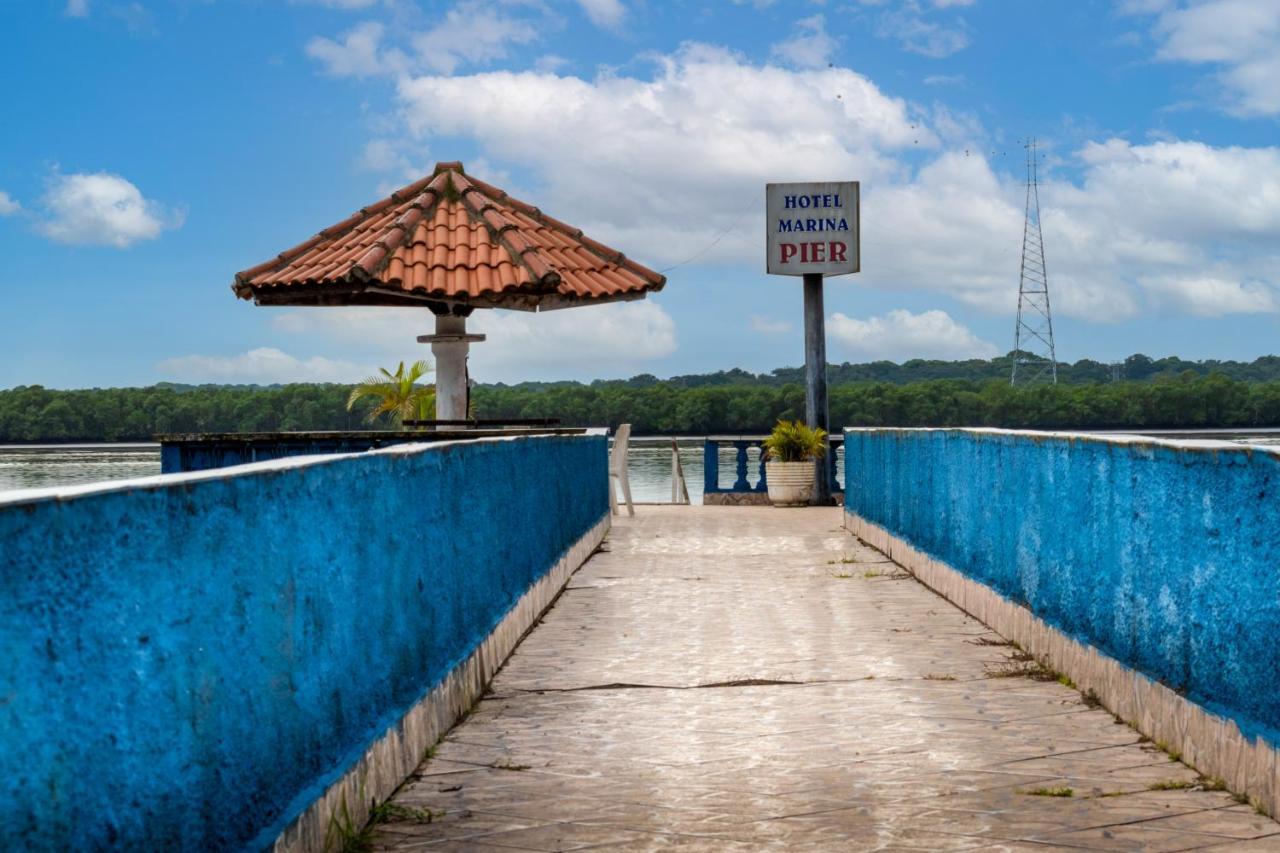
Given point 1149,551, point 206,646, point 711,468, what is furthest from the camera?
point 711,468

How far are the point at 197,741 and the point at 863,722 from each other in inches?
169

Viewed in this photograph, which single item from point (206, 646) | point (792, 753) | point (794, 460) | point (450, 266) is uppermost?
point (450, 266)

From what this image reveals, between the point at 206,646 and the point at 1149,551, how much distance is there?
476cm

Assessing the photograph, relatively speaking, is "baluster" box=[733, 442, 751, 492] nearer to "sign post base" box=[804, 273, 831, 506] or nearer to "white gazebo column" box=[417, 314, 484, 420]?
"sign post base" box=[804, 273, 831, 506]

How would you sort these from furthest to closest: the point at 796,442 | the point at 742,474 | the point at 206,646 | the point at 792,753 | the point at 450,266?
the point at 742,474
the point at 796,442
the point at 450,266
the point at 792,753
the point at 206,646

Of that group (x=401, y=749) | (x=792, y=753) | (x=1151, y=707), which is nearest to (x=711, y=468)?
(x=1151, y=707)

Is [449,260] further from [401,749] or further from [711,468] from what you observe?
[711,468]

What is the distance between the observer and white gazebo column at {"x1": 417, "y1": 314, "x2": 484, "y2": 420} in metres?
19.5

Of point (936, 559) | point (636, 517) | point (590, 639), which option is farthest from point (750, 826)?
point (636, 517)

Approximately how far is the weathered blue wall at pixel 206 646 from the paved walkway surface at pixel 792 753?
0.66 meters

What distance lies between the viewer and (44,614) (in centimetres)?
339

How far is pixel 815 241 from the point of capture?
1160 inches

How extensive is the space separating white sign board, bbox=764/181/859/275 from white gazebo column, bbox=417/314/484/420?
35.1 ft

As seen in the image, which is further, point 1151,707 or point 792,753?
point 1151,707
